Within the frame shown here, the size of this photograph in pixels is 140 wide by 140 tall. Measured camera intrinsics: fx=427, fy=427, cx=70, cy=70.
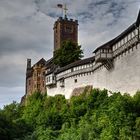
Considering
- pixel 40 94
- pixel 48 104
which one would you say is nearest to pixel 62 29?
pixel 40 94

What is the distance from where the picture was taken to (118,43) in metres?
50.2

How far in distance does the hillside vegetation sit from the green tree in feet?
33.3

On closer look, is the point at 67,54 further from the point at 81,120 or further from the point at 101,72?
the point at 81,120

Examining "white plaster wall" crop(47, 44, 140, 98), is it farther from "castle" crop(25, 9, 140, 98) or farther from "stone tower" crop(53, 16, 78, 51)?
"stone tower" crop(53, 16, 78, 51)

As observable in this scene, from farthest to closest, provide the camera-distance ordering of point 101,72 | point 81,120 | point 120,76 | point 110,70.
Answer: point 101,72, point 110,70, point 81,120, point 120,76

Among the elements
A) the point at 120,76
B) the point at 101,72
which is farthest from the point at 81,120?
the point at 101,72

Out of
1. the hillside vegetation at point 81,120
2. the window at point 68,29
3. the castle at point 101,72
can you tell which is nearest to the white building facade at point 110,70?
the castle at point 101,72

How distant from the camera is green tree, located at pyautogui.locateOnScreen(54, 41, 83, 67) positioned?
248ft

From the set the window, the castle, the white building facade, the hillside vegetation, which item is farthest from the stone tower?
the hillside vegetation

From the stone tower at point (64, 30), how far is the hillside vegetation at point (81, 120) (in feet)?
91.5

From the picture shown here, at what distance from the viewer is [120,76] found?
47906 millimetres

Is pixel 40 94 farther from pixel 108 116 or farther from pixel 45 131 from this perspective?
pixel 108 116

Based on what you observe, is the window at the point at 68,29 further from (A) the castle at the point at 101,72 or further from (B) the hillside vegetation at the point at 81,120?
(B) the hillside vegetation at the point at 81,120

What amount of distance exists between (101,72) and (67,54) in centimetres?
2200
